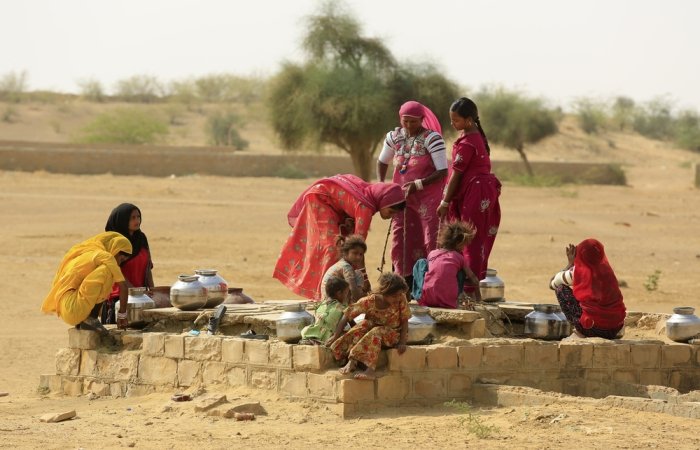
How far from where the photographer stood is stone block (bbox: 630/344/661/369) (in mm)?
8805

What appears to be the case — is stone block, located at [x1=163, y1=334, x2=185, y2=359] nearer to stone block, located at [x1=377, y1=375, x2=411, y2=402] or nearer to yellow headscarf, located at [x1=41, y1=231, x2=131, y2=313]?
yellow headscarf, located at [x1=41, y1=231, x2=131, y2=313]

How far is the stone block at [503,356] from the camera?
8.23 m

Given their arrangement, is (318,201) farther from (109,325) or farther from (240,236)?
(240,236)

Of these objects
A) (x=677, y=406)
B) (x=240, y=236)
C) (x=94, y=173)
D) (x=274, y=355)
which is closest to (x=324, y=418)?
(x=274, y=355)

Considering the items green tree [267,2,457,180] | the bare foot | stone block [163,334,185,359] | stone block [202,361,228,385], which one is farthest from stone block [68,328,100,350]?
green tree [267,2,457,180]

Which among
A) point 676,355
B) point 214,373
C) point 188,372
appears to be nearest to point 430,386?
point 214,373

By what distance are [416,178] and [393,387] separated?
2.32 meters

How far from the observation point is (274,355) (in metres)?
8.18

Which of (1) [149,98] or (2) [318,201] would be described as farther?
(1) [149,98]

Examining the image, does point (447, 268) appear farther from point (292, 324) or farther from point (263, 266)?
point (263, 266)

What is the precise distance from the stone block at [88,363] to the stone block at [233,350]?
139 centimetres

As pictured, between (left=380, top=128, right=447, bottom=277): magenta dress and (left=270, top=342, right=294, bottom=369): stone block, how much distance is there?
1925 millimetres

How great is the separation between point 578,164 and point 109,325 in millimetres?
31347

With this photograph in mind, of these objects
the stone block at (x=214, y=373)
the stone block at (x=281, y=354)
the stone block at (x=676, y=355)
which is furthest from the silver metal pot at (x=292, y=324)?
the stone block at (x=676, y=355)
